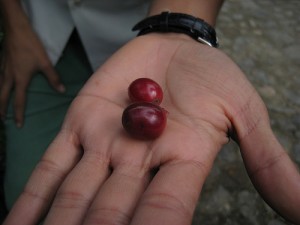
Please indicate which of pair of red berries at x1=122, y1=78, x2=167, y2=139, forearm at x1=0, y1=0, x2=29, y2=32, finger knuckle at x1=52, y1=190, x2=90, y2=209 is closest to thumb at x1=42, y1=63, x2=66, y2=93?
forearm at x1=0, y1=0, x2=29, y2=32

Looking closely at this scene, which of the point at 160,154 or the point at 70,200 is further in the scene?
the point at 160,154

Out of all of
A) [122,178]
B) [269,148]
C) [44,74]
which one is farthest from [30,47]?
[269,148]

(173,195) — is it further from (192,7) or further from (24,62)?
(24,62)

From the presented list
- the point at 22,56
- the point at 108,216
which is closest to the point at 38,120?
the point at 22,56

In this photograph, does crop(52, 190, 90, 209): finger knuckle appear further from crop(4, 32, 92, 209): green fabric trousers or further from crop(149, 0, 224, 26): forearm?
crop(149, 0, 224, 26): forearm

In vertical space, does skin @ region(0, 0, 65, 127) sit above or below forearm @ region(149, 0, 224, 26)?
below

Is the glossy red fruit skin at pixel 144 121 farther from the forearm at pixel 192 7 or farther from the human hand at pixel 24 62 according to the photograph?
the human hand at pixel 24 62

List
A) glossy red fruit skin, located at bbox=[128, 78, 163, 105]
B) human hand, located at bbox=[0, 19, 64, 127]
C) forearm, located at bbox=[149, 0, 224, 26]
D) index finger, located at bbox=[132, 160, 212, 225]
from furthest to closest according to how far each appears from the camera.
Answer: human hand, located at bbox=[0, 19, 64, 127], forearm, located at bbox=[149, 0, 224, 26], glossy red fruit skin, located at bbox=[128, 78, 163, 105], index finger, located at bbox=[132, 160, 212, 225]

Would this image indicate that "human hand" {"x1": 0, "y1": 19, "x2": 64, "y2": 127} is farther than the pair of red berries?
Yes
